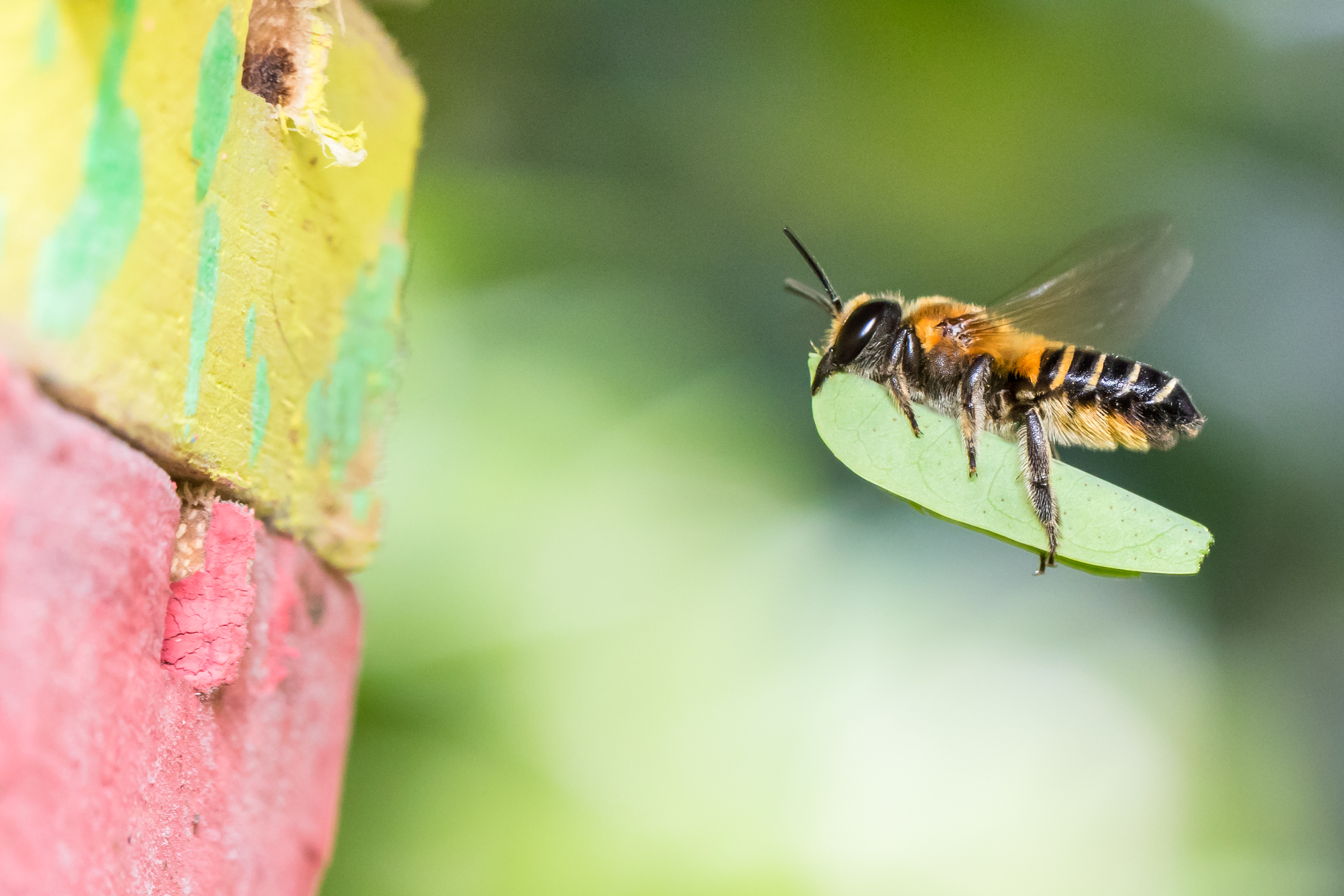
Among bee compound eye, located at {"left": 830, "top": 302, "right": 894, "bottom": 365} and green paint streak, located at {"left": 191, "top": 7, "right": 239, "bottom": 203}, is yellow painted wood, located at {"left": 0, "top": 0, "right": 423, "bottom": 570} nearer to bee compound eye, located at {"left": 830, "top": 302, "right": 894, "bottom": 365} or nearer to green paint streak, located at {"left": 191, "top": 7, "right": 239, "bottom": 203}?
green paint streak, located at {"left": 191, "top": 7, "right": 239, "bottom": 203}

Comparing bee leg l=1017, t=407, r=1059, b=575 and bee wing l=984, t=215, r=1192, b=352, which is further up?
bee wing l=984, t=215, r=1192, b=352

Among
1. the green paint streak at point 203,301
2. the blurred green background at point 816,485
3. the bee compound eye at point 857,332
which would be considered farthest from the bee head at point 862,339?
the blurred green background at point 816,485

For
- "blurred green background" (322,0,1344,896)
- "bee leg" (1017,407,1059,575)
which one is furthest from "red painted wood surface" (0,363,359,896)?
"blurred green background" (322,0,1344,896)

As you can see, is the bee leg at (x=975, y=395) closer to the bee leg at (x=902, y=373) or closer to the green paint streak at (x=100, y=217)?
the bee leg at (x=902, y=373)

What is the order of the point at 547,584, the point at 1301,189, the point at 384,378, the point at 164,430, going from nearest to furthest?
the point at 164,430 → the point at 384,378 → the point at 547,584 → the point at 1301,189

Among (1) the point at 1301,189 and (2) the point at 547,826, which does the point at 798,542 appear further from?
(1) the point at 1301,189

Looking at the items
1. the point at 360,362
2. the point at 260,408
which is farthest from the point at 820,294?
the point at 260,408

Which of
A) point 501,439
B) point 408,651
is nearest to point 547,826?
point 408,651
